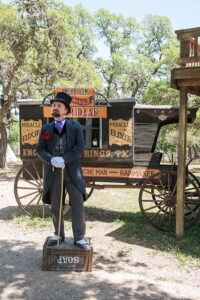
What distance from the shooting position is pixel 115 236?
20.4 feet

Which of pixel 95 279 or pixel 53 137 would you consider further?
pixel 53 137

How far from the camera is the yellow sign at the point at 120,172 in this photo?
7031 millimetres

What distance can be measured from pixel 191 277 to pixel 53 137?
9.26 feet

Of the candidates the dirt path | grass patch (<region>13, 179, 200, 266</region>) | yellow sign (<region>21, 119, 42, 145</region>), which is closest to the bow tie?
the dirt path

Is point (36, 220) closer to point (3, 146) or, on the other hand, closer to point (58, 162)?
point (58, 162)

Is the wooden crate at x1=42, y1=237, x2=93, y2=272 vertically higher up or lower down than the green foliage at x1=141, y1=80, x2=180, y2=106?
lower down

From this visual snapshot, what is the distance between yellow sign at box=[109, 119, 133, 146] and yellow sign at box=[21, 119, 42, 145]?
1767mm

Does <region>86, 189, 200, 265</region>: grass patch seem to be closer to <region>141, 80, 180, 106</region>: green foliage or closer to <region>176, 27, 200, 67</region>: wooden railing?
<region>176, 27, 200, 67</region>: wooden railing

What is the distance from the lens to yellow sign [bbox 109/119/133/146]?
7016mm

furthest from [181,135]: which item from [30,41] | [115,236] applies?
[30,41]

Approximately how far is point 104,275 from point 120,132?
11.8 ft

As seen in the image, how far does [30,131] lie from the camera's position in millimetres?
7434

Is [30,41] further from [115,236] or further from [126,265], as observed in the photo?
[126,265]

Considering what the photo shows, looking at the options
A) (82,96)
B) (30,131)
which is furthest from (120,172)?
(30,131)
